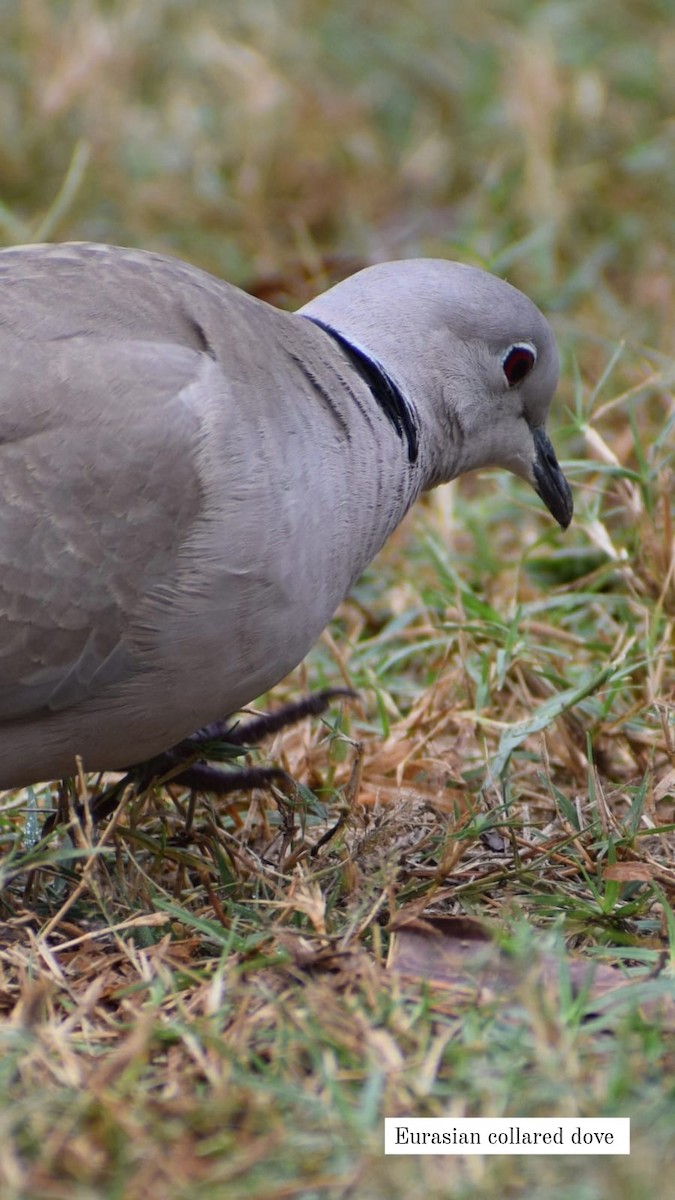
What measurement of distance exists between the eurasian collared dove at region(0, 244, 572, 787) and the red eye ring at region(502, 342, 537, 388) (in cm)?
37

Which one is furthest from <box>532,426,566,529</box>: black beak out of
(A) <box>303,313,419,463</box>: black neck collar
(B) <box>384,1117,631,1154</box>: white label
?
(B) <box>384,1117,631,1154</box>: white label

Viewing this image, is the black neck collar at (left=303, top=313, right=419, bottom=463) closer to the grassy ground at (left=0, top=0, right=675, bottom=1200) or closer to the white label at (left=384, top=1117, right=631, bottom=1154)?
the grassy ground at (left=0, top=0, right=675, bottom=1200)

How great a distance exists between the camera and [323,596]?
3.11m

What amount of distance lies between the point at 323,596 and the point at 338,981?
0.77 meters

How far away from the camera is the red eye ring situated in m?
3.55

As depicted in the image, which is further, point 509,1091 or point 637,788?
point 637,788

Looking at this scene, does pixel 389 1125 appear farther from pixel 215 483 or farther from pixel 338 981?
pixel 215 483

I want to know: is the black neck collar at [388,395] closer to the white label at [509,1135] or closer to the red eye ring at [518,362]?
the red eye ring at [518,362]

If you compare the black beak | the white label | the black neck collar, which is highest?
the black neck collar

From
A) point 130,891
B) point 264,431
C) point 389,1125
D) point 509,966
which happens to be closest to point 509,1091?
point 389,1125

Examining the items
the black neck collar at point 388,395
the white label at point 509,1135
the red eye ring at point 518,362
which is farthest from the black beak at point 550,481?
the white label at point 509,1135

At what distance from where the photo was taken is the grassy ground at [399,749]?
2.35m

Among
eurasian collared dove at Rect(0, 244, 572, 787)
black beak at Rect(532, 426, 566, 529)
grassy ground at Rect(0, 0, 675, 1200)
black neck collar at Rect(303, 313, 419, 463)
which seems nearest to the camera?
grassy ground at Rect(0, 0, 675, 1200)

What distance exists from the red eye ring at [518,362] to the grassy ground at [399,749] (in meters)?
0.46
